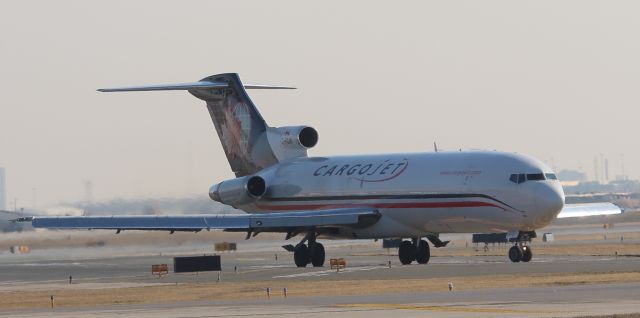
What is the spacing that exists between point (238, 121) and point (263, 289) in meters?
25.0

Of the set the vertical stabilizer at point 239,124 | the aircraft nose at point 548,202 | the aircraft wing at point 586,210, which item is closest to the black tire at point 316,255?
the vertical stabilizer at point 239,124

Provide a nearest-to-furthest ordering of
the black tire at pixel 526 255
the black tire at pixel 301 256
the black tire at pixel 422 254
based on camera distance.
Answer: the black tire at pixel 526 255 < the black tire at pixel 422 254 < the black tire at pixel 301 256

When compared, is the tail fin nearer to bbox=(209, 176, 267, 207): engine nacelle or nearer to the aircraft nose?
bbox=(209, 176, 267, 207): engine nacelle

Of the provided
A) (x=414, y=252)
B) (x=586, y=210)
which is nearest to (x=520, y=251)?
(x=414, y=252)

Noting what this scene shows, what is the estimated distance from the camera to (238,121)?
66.8 metres

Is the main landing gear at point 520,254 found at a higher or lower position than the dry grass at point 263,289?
higher

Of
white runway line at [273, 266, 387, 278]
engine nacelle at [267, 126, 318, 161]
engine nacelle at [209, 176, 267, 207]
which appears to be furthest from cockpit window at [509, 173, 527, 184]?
engine nacelle at [209, 176, 267, 207]

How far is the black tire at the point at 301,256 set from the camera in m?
59.0

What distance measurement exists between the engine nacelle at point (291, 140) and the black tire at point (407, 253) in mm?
7804

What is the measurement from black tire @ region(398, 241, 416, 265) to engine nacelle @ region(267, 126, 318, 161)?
25.6 feet

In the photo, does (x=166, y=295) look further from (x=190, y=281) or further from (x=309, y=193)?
(x=309, y=193)

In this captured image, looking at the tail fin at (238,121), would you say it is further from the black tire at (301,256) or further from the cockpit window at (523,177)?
the cockpit window at (523,177)

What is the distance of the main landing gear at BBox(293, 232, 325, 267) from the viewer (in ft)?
194

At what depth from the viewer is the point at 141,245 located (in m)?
74.7
